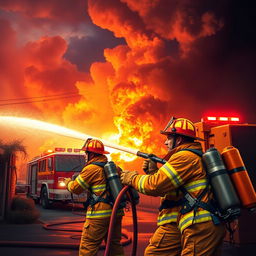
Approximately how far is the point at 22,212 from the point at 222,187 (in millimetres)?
8183

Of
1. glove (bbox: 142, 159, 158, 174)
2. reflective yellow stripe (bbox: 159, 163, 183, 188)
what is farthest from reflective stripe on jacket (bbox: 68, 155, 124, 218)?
reflective yellow stripe (bbox: 159, 163, 183, 188)

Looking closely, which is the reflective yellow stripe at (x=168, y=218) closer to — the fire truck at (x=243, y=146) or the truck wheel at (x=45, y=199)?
the fire truck at (x=243, y=146)

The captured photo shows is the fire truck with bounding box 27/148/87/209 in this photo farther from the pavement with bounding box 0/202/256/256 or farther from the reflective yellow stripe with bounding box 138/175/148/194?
the reflective yellow stripe with bounding box 138/175/148/194

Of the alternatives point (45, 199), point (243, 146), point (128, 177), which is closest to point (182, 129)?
point (128, 177)

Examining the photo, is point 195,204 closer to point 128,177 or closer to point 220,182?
point 220,182

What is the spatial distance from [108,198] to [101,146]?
2.55 ft

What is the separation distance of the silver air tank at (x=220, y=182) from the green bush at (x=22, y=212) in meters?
7.97

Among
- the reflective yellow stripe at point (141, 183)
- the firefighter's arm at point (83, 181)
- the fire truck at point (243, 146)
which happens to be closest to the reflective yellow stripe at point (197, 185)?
A: the reflective yellow stripe at point (141, 183)

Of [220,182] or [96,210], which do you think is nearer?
[220,182]

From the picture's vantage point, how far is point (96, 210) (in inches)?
165

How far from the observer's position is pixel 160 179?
2766mm

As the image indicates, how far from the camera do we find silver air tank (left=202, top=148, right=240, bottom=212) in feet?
8.59

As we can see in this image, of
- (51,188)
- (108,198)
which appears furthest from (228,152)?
Answer: (51,188)

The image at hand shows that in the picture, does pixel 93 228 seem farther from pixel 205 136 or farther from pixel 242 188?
pixel 205 136
